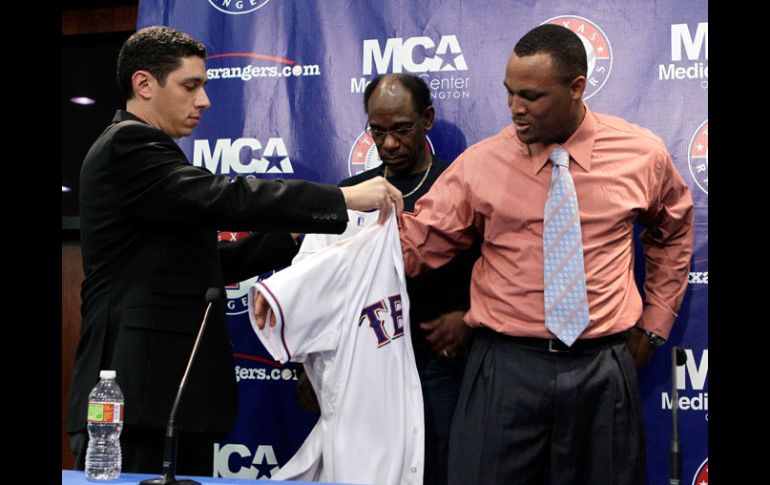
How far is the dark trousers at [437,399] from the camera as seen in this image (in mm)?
2914

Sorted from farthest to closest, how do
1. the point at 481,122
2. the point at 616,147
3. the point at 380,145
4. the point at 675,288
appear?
the point at 481,122 < the point at 380,145 < the point at 675,288 < the point at 616,147

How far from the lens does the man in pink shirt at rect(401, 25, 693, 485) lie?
2.48 m

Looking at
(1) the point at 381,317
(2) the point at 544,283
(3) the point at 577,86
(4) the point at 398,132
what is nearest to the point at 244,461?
(1) the point at 381,317

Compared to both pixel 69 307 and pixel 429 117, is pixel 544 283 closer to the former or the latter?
pixel 429 117

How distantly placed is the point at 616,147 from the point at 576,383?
2.42ft

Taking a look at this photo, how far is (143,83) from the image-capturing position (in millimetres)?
2703

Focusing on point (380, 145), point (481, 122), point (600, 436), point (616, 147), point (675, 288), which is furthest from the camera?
point (481, 122)

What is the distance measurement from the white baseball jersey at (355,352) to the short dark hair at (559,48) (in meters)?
0.69

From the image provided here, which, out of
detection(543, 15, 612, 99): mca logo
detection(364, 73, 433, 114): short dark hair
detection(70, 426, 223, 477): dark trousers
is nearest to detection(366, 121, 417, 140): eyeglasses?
detection(364, 73, 433, 114): short dark hair

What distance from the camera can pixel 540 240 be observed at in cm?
257

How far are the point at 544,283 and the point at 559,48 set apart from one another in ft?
2.34

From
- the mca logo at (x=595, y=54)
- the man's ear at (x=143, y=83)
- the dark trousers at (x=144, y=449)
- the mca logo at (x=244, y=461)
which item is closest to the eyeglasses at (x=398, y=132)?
the mca logo at (x=595, y=54)

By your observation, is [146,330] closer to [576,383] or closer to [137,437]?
[137,437]

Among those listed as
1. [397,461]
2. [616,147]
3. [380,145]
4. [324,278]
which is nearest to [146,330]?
[324,278]
